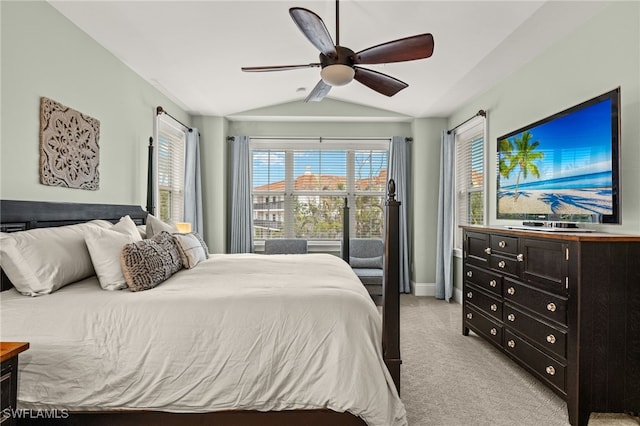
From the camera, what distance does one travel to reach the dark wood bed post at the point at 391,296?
6.51ft

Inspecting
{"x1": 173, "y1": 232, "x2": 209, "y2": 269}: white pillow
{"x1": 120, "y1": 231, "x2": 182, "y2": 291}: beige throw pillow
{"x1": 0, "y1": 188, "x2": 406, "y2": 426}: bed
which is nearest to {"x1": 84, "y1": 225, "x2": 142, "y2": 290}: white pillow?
{"x1": 120, "y1": 231, "x2": 182, "y2": 291}: beige throw pillow

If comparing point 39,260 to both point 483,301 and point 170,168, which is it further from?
point 483,301

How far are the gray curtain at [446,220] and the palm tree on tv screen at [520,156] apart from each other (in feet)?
5.35

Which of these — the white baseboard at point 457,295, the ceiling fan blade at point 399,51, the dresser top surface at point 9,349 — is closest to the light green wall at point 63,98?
the dresser top surface at point 9,349

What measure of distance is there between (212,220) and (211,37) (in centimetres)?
277

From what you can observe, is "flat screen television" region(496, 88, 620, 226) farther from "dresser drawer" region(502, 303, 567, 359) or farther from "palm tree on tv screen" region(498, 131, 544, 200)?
"dresser drawer" region(502, 303, 567, 359)

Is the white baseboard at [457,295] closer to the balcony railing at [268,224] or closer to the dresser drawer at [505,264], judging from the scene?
the dresser drawer at [505,264]

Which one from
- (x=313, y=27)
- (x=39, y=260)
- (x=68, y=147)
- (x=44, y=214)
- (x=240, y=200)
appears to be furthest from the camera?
(x=240, y=200)

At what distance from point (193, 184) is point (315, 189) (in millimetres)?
1827

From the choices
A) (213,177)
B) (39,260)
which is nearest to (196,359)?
(39,260)

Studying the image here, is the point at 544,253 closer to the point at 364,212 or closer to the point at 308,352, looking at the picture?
the point at 308,352

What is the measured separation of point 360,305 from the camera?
1.91 m

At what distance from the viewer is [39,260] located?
1.93 meters

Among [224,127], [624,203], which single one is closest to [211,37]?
[224,127]
